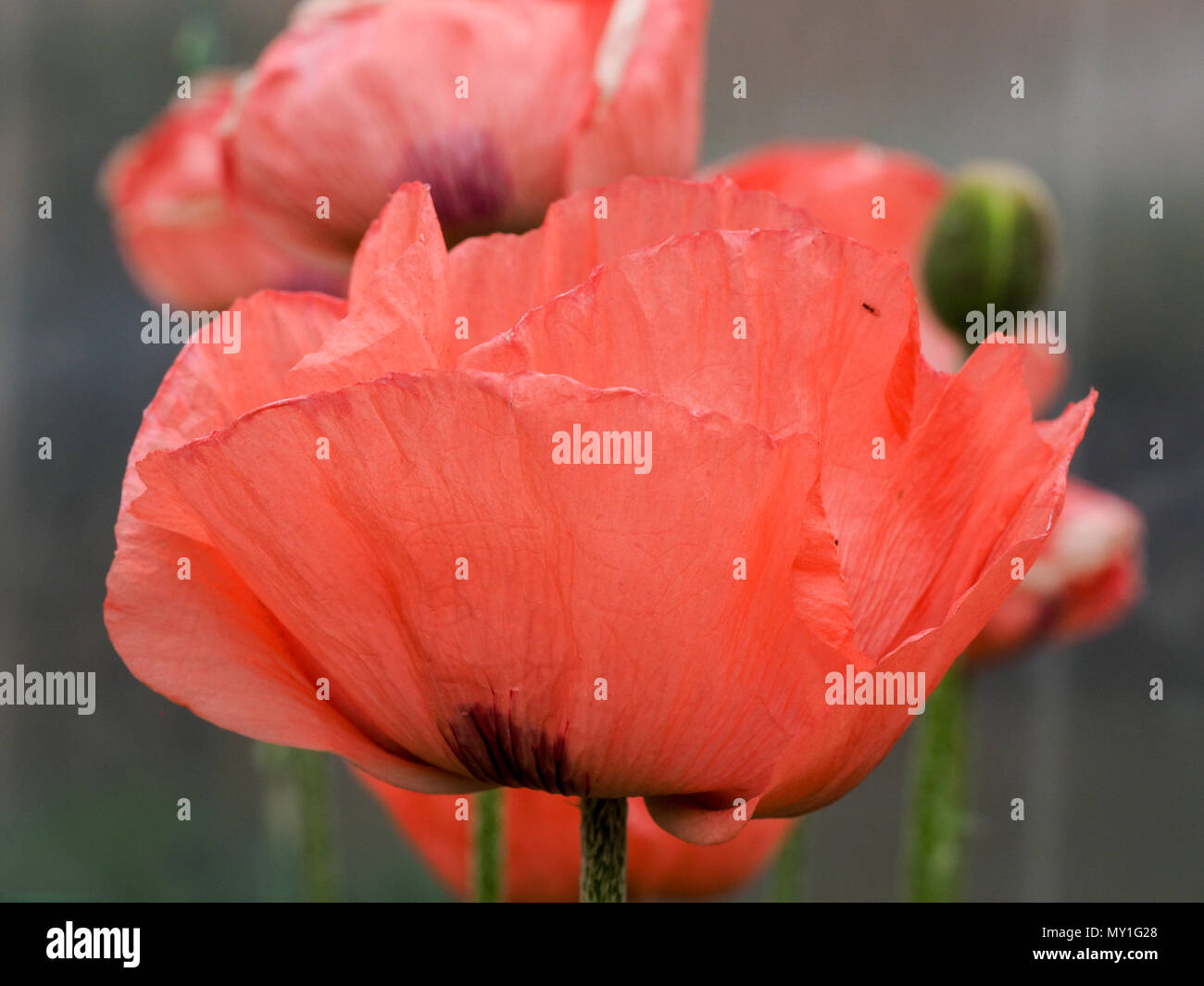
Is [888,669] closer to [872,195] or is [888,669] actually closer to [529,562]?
[529,562]

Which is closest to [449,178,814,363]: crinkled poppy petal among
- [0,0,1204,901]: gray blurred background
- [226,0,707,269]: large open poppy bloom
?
[226,0,707,269]: large open poppy bloom

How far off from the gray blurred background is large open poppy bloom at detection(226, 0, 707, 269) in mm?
787

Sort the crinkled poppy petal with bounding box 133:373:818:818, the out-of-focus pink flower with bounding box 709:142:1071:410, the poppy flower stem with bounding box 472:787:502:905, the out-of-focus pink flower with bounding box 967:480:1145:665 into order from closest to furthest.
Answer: the crinkled poppy petal with bounding box 133:373:818:818 → the poppy flower stem with bounding box 472:787:502:905 → the out-of-focus pink flower with bounding box 709:142:1071:410 → the out-of-focus pink flower with bounding box 967:480:1145:665

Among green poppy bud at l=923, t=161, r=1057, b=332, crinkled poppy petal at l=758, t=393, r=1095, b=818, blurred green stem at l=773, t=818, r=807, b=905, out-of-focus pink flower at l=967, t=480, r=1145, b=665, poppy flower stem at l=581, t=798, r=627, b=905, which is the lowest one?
blurred green stem at l=773, t=818, r=807, b=905

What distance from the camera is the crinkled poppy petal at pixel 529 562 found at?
0.18 meters

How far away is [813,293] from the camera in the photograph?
20 centimetres

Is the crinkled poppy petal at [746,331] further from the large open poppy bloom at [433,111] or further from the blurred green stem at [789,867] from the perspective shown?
the blurred green stem at [789,867]

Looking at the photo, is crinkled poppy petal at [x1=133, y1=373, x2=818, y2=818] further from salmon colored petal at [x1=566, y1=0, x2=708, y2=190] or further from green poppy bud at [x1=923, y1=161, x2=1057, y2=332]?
green poppy bud at [x1=923, y1=161, x2=1057, y2=332]

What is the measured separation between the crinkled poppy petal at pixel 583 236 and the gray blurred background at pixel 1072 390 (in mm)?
887

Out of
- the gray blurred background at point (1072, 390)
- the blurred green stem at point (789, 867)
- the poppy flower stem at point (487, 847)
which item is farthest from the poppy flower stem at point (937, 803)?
the gray blurred background at point (1072, 390)

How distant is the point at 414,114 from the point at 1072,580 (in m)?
0.34

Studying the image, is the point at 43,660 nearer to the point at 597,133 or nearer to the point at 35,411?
the point at 35,411

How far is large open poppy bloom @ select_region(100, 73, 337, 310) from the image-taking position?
0.54 meters
